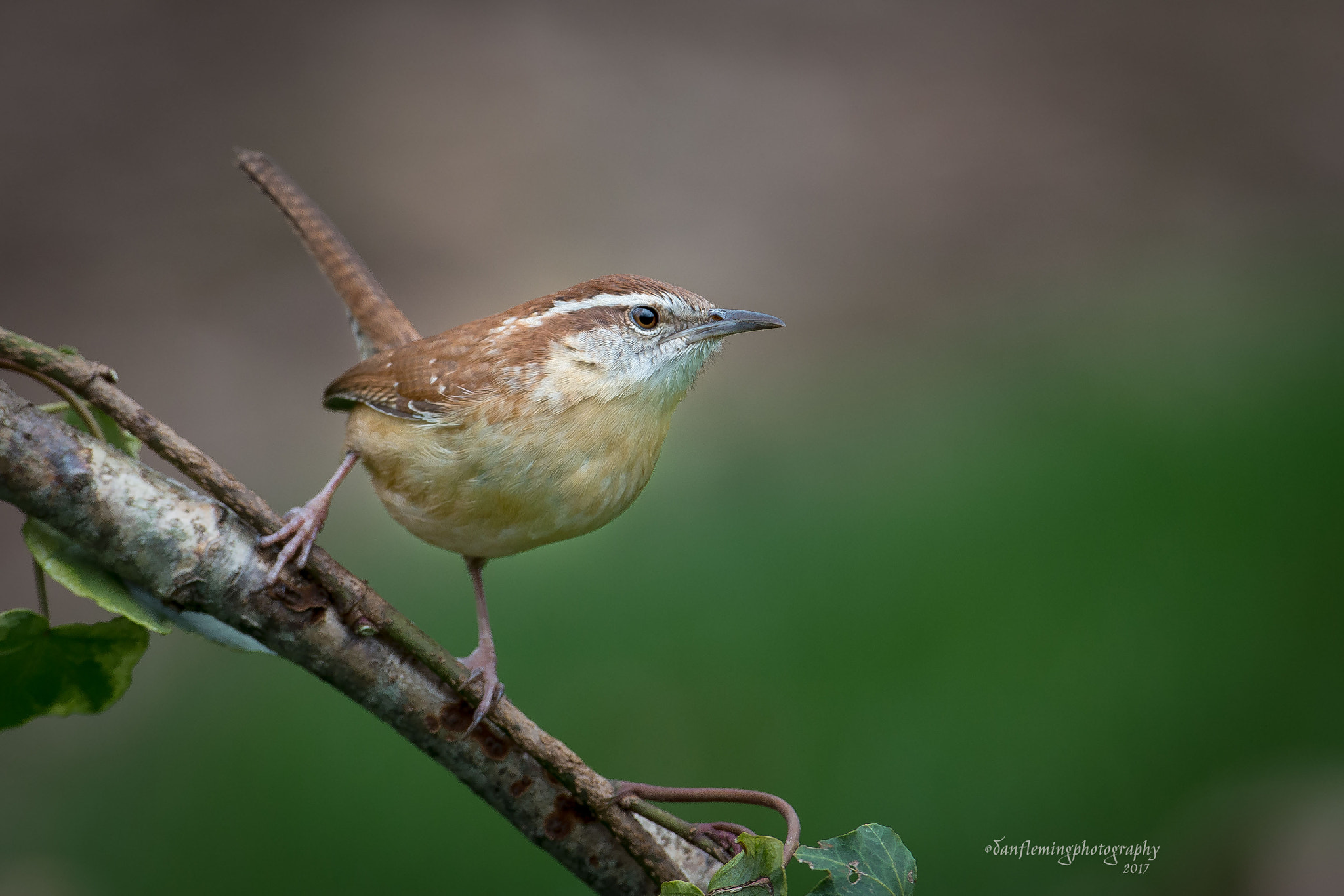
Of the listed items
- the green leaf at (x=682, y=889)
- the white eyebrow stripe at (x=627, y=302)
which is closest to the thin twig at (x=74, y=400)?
the white eyebrow stripe at (x=627, y=302)

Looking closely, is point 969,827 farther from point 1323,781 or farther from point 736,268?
point 736,268

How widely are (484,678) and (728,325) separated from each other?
951 mm

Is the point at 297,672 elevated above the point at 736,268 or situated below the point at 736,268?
below

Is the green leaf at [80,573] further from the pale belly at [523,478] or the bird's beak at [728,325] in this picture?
the bird's beak at [728,325]

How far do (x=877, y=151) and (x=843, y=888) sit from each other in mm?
9612

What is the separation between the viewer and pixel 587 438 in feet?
6.35

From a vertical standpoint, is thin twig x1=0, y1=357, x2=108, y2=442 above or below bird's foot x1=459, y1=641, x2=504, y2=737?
above

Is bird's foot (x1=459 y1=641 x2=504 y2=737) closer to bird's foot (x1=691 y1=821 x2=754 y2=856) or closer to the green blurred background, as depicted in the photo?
bird's foot (x1=691 y1=821 x2=754 y2=856)

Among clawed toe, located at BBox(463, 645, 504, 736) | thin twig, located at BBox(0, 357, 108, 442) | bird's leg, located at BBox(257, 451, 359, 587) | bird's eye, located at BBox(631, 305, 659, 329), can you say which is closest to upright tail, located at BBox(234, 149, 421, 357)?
bird's leg, located at BBox(257, 451, 359, 587)

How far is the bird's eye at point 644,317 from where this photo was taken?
2234 millimetres

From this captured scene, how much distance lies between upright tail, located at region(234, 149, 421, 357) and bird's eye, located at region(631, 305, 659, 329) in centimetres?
85

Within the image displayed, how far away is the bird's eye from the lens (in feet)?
7.33

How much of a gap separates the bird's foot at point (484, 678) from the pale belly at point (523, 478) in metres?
0.28

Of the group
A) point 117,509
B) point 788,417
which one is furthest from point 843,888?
point 788,417
